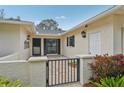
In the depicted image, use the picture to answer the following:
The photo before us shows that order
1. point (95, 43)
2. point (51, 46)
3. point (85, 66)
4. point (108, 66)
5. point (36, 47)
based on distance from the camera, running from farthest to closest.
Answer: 1. point (51, 46)
2. point (36, 47)
3. point (95, 43)
4. point (85, 66)
5. point (108, 66)

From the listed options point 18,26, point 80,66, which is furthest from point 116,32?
point 18,26

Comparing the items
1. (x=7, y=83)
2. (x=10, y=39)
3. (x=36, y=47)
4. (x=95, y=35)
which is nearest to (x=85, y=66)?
(x=7, y=83)

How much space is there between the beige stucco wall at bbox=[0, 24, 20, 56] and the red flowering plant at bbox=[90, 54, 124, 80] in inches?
217

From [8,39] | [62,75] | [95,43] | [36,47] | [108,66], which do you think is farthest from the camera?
[36,47]

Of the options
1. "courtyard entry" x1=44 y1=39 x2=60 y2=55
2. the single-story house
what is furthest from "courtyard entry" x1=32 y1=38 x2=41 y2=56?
the single-story house

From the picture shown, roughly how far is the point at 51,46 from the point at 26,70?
614 inches

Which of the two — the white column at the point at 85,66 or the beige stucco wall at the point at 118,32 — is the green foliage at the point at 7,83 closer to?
the white column at the point at 85,66

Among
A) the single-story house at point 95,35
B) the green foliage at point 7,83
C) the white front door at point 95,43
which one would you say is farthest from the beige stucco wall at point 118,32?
the green foliage at point 7,83

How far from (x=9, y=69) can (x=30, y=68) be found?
65 centimetres

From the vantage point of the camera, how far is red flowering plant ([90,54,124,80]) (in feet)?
17.1

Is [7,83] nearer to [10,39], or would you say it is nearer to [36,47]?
[10,39]

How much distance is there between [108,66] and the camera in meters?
5.29
